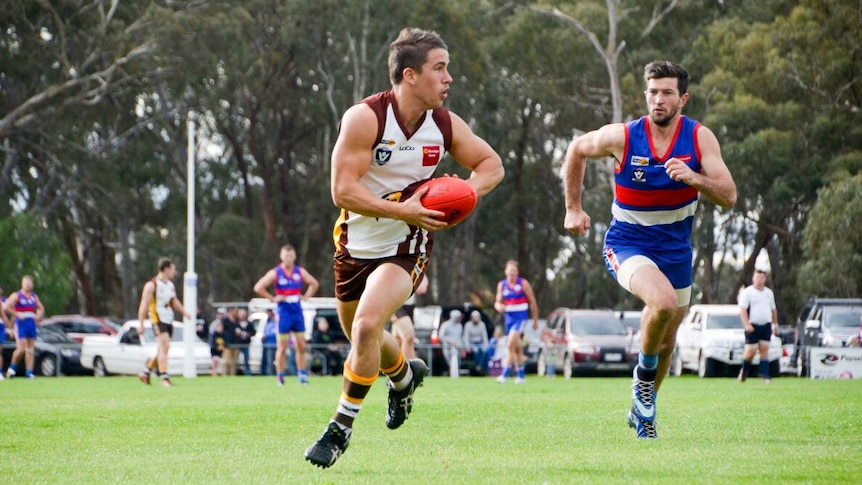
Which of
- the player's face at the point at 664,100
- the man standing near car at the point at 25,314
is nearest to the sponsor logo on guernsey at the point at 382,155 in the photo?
the player's face at the point at 664,100

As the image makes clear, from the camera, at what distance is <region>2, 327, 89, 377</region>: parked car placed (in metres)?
36.3

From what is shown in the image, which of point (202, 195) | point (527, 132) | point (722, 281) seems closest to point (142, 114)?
point (202, 195)

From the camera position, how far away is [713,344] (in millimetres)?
32312

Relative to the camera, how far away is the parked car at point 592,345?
104 ft

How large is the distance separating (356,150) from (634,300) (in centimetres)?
4752

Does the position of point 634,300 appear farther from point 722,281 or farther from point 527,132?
point 722,281

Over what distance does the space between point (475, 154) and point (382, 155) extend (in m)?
0.66

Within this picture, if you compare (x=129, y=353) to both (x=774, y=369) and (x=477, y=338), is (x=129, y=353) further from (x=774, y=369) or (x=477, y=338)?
(x=774, y=369)

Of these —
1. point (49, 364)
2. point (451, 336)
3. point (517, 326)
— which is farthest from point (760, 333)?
point (49, 364)

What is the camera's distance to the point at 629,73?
155ft

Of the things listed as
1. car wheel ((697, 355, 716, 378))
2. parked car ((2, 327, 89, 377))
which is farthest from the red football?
parked car ((2, 327, 89, 377))

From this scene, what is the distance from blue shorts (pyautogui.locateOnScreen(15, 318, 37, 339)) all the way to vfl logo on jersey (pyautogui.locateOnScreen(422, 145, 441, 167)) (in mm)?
22032

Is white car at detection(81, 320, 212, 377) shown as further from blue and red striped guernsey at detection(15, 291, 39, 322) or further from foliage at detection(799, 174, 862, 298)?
foliage at detection(799, 174, 862, 298)

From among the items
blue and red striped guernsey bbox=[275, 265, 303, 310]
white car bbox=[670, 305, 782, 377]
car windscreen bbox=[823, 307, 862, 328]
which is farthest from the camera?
white car bbox=[670, 305, 782, 377]
